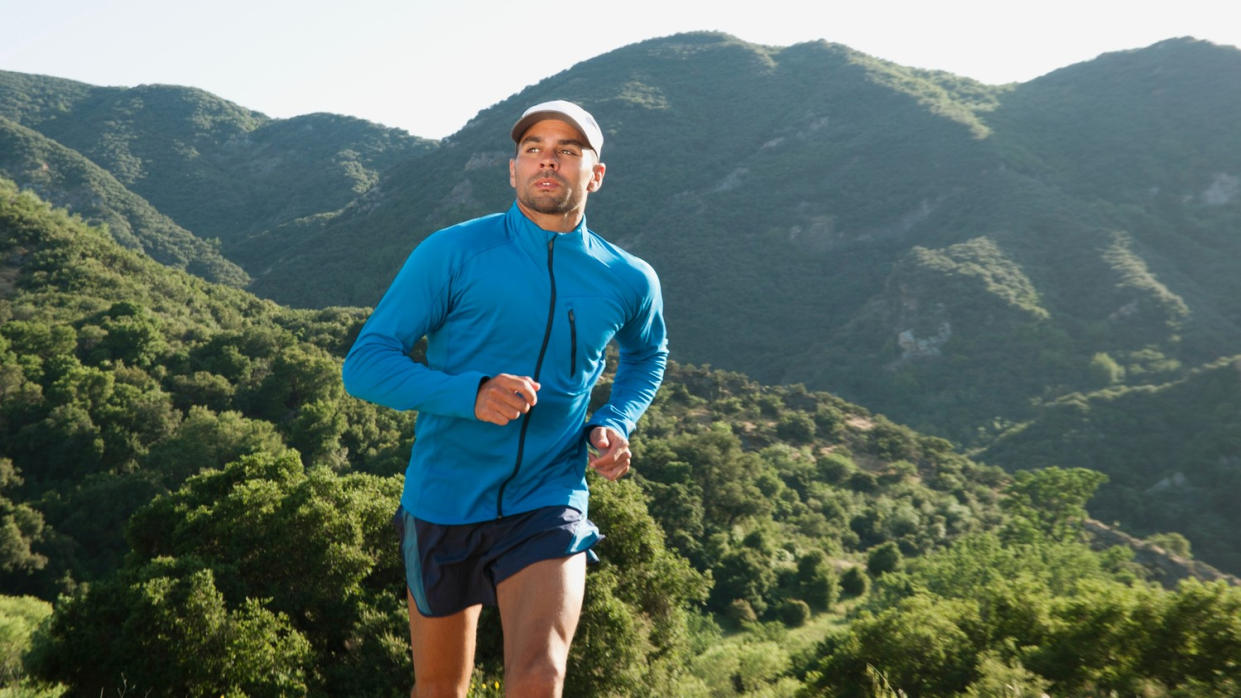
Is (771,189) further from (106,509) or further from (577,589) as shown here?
(577,589)

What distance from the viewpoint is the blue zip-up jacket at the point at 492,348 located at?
2.19 m

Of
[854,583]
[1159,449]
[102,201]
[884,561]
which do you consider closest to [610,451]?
[854,583]

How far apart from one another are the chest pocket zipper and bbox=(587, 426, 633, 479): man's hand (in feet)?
0.71

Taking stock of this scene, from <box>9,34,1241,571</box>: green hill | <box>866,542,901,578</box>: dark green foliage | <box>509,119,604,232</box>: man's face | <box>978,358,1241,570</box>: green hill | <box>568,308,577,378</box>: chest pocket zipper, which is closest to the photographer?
<box>568,308,577,378</box>: chest pocket zipper

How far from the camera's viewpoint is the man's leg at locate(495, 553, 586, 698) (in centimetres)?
204

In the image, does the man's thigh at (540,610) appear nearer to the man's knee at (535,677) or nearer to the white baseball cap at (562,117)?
the man's knee at (535,677)

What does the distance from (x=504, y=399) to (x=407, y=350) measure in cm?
44

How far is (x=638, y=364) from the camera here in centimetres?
293

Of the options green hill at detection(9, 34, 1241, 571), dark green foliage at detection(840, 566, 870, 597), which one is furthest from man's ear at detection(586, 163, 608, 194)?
green hill at detection(9, 34, 1241, 571)

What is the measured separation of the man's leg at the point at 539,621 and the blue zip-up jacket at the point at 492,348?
20 centimetres

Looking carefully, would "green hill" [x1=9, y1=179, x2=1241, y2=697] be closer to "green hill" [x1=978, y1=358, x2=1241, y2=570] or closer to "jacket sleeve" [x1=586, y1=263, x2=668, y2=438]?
"jacket sleeve" [x1=586, y1=263, x2=668, y2=438]

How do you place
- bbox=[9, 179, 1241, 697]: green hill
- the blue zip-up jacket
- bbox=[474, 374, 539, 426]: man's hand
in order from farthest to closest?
bbox=[9, 179, 1241, 697]: green hill
the blue zip-up jacket
bbox=[474, 374, 539, 426]: man's hand

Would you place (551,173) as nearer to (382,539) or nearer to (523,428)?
(523,428)

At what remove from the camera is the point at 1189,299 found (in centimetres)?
9362
